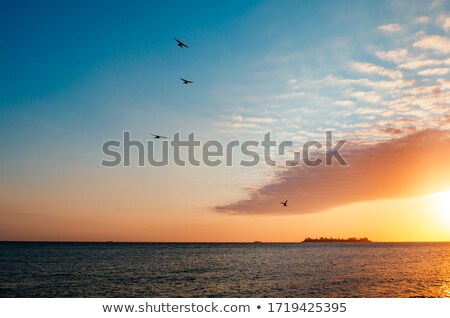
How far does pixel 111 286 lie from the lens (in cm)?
4412

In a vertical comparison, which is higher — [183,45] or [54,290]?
[183,45]
